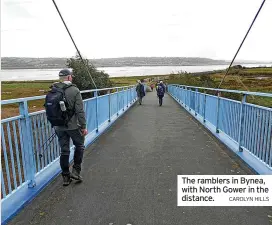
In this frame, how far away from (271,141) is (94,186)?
8.86 ft

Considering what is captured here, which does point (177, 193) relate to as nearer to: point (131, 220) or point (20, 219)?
point (131, 220)

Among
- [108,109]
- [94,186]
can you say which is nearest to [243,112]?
[94,186]

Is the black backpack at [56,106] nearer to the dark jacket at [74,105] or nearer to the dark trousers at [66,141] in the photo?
the dark jacket at [74,105]

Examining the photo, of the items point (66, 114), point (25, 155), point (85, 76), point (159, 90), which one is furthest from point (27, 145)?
point (85, 76)

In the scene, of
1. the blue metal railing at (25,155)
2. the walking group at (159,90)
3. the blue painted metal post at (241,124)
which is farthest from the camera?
the walking group at (159,90)

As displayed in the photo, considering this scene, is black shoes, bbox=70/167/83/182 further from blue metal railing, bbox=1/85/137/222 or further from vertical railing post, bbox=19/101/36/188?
vertical railing post, bbox=19/101/36/188

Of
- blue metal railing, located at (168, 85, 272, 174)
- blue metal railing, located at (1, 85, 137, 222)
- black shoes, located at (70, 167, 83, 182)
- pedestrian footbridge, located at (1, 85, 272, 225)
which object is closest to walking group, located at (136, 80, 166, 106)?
blue metal railing, located at (168, 85, 272, 174)

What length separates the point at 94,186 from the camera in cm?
411

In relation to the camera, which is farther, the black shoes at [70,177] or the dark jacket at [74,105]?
the black shoes at [70,177]

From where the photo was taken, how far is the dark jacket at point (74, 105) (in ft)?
12.6

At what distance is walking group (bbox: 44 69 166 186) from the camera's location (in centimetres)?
371

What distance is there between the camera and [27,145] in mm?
3764

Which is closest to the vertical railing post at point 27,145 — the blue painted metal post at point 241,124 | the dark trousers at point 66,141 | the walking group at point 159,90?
the dark trousers at point 66,141

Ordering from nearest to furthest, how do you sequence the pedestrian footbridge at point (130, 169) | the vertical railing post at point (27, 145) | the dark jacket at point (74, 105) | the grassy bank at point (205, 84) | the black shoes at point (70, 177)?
1. the pedestrian footbridge at point (130, 169)
2. the vertical railing post at point (27, 145)
3. the dark jacket at point (74, 105)
4. the black shoes at point (70, 177)
5. the grassy bank at point (205, 84)
